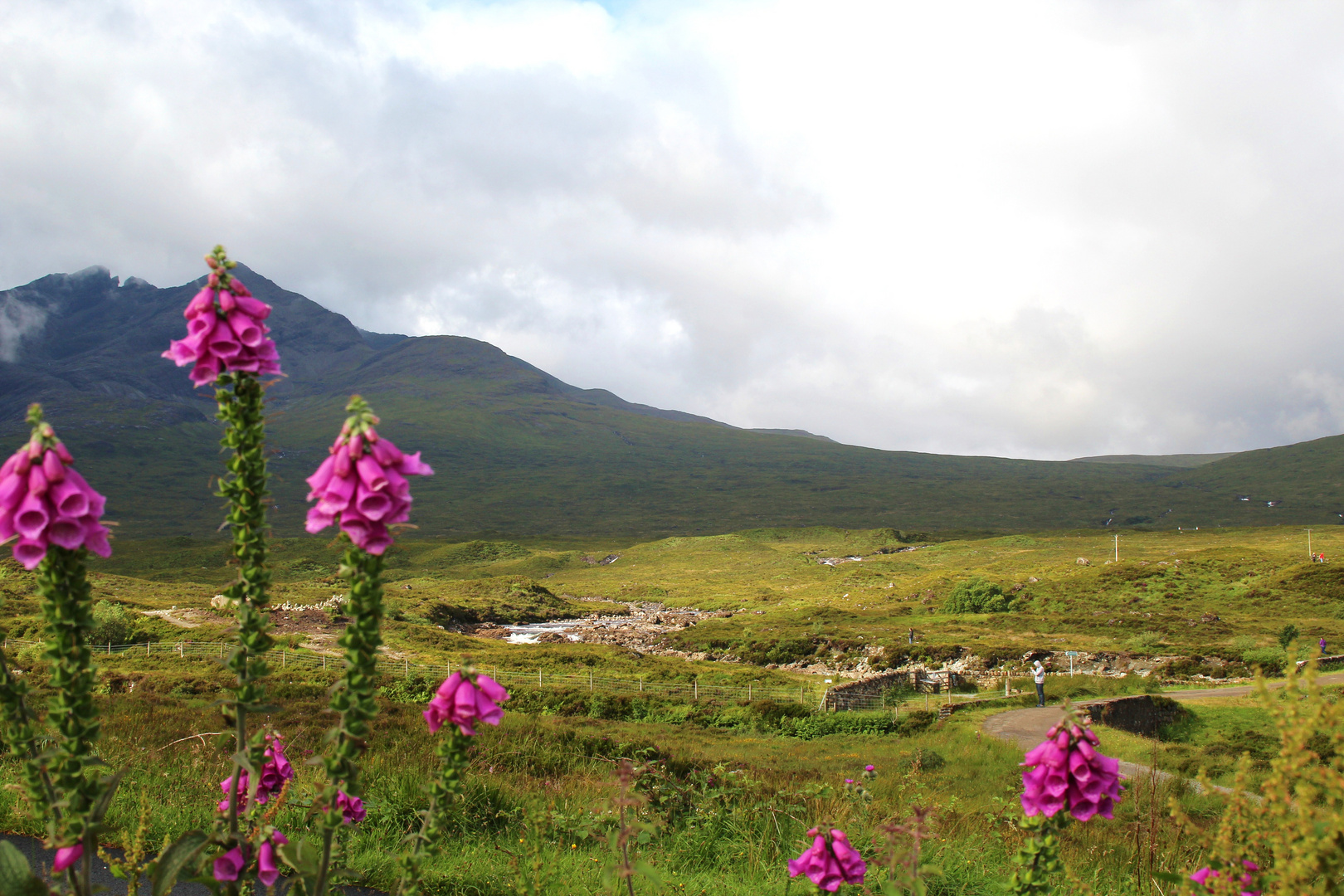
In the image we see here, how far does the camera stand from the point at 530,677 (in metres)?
31.8

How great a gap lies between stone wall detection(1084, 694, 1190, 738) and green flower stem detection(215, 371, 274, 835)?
24.3 metres

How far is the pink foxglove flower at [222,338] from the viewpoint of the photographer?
248 centimetres

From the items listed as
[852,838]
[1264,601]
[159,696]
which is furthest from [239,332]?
[1264,601]

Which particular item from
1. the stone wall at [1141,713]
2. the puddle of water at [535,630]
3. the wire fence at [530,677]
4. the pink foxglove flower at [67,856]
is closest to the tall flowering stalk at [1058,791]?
the pink foxglove flower at [67,856]

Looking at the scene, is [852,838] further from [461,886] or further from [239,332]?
[239,332]

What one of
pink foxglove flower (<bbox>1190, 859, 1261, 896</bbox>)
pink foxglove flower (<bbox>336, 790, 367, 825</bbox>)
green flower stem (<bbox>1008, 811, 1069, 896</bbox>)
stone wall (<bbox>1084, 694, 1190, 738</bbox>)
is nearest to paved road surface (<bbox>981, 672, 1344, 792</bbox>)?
stone wall (<bbox>1084, 694, 1190, 738</bbox>)

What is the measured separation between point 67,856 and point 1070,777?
3.69 m

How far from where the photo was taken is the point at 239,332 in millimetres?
2523

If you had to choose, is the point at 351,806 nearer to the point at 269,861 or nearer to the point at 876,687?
the point at 269,861

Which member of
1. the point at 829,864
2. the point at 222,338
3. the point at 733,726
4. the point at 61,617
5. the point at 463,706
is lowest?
the point at 733,726

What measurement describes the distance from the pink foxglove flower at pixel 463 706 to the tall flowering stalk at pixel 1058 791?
2.19m

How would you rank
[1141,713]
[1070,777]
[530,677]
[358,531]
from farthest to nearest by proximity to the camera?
[530,677] → [1141,713] → [1070,777] → [358,531]

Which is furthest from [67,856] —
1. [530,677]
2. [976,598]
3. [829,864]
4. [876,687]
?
[976,598]

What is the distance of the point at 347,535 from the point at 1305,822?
124 inches
